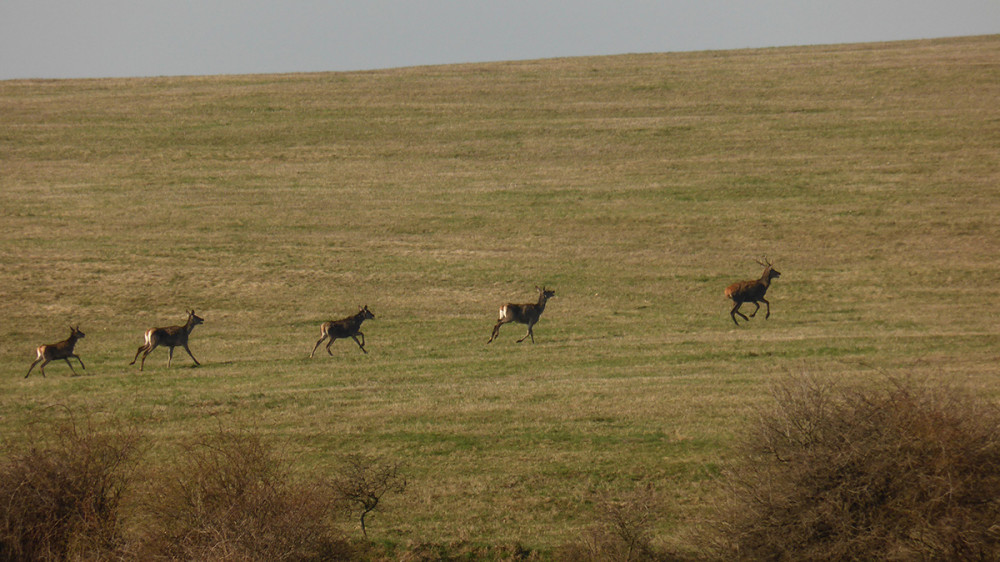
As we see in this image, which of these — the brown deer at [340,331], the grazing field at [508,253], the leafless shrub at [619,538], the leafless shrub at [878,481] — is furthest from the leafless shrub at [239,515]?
the brown deer at [340,331]

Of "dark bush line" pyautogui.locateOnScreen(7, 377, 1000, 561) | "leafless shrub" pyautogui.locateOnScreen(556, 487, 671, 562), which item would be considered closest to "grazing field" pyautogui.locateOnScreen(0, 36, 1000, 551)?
"leafless shrub" pyautogui.locateOnScreen(556, 487, 671, 562)

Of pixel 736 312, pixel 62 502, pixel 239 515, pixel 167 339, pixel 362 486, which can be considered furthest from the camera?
pixel 736 312

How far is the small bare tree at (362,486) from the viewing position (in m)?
13.3

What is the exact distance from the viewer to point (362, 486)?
1377 cm

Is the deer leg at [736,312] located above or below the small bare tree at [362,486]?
above

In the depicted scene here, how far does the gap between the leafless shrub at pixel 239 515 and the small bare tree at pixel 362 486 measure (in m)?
1.18

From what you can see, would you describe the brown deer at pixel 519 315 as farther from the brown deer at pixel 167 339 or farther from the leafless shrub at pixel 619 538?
the leafless shrub at pixel 619 538

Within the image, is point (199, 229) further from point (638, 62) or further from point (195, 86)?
point (638, 62)

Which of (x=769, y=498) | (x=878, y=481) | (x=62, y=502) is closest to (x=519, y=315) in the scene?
(x=769, y=498)

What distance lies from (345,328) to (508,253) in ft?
35.3

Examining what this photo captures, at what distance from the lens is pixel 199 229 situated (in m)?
37.7

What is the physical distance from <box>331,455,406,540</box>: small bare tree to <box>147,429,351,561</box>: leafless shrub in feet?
3.87

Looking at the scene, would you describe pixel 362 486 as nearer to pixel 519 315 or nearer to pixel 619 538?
pixel 619 538

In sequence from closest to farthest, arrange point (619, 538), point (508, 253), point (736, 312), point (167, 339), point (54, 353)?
point (619, 538) → point (54, 353) → point (167, 339) → point (736, 312) → point (508, 253)
